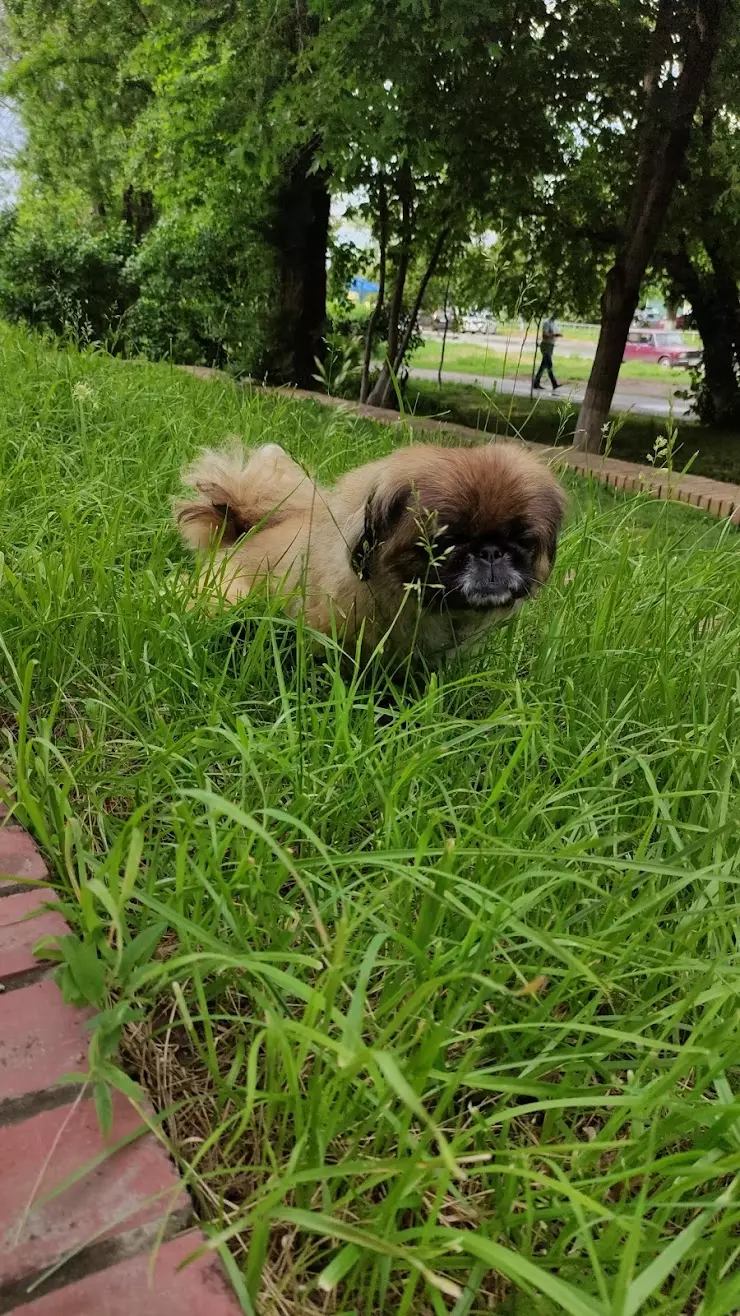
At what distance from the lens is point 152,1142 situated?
38.7 inches

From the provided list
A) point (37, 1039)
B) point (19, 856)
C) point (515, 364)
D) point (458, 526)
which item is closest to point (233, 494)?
point (458, 526)

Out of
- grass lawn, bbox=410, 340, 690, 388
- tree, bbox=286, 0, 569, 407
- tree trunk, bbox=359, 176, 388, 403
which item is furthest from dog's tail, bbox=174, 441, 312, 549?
tree trunk, bbox=359, 176, 388, 403

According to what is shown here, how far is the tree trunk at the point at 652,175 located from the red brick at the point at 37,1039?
173 inches

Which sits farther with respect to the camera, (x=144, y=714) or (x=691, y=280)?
(x=691, y=280)

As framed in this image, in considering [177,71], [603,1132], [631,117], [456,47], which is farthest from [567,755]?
[177,71]

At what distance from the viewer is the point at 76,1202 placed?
898 millimetres

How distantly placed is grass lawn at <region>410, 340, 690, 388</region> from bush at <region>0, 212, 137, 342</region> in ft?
12.7

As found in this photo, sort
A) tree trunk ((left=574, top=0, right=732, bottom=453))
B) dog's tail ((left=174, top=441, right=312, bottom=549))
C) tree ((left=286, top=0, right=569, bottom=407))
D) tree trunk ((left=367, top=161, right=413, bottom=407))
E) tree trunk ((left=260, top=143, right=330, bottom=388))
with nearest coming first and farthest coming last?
dog's tail ((left=174, top=441, right=312, bottom=549))
tree ((left=286, top=0, right=569, bottom=407))
tree trunk ((left=574, top=0, right=732, bottom=453))
tree trunk ((left=367, top=161, right=413, bottom=407))
tree trunk ((left=260, top=143, right=330, bottom=388))

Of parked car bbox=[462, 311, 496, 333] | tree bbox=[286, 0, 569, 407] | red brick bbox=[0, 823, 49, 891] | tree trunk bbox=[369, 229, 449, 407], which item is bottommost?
red brick bbox=[0, 823, 49, 891]

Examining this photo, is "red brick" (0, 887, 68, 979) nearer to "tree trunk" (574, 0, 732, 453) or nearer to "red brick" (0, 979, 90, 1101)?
"red brick" (0, 979, 90, 1101)

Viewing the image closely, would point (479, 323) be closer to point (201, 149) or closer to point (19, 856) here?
point (19, 856)

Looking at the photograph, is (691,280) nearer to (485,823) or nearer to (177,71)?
(177,71)

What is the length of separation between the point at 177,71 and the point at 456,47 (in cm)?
401

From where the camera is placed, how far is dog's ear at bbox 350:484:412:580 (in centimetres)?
194
